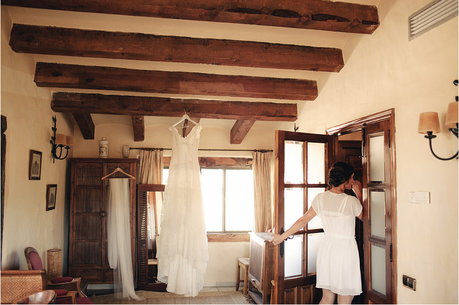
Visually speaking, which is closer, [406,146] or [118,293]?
[406,146]

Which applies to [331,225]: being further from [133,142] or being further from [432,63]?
[133,142]

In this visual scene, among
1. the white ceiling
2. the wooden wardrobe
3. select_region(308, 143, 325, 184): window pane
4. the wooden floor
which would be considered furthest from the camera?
the wooden wardrobe

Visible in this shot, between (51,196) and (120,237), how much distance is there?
1.21m

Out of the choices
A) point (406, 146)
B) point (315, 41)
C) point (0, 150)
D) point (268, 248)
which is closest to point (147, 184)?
point (268, 248)

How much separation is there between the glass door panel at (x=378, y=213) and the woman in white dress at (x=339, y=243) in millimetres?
132

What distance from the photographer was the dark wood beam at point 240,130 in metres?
5.15

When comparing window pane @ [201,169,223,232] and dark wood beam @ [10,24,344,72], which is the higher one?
dark wood beam @ [10,24,344,72]

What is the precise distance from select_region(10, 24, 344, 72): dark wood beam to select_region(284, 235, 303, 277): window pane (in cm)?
166

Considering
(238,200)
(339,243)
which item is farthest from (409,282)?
(238,200)

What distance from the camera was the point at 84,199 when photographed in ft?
17.2

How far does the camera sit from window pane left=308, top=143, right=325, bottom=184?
11.1 ft

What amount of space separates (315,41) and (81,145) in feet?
13.3

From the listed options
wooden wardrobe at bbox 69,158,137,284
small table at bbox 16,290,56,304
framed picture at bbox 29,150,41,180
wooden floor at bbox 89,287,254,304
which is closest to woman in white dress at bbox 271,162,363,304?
small table at bbox 16,290,56,304

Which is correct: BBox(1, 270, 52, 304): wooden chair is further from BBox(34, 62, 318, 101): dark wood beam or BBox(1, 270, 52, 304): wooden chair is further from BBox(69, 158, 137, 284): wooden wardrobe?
BBox(69, 158, 137, 284): wooden wardrobe
